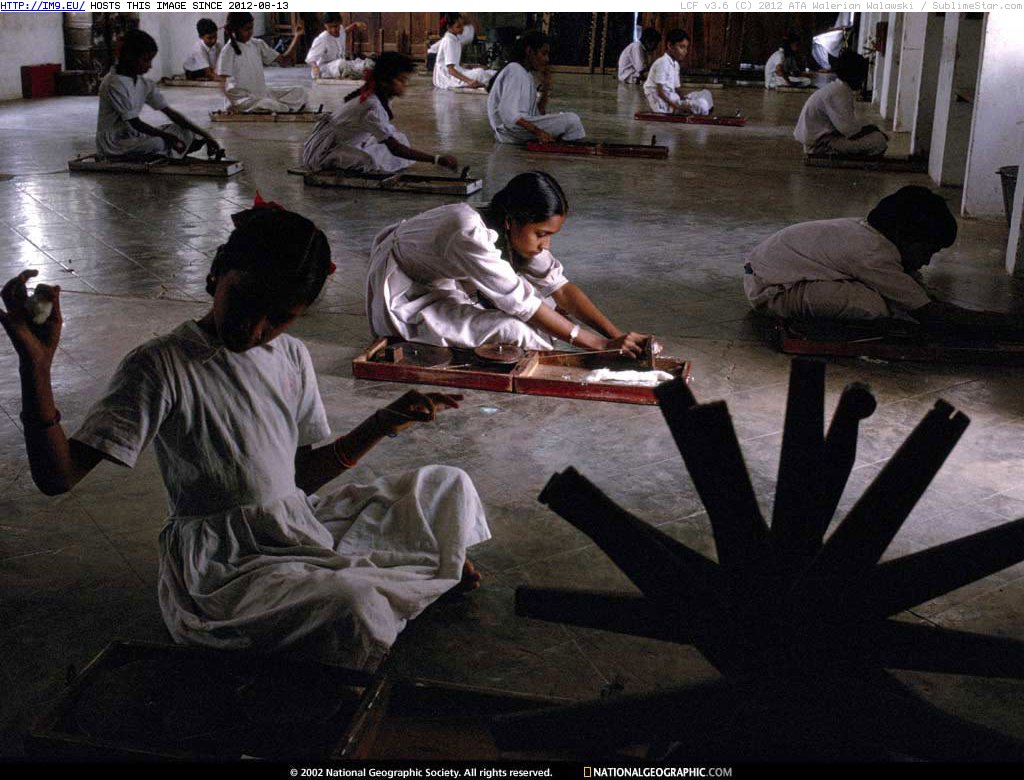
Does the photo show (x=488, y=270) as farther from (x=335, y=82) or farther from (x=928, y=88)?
(x=335, y=82)

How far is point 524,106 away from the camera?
42.1 feet

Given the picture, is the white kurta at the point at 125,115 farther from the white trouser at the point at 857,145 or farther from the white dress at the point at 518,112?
the white trouser at the point at 857,145

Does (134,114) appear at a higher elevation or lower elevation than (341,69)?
lower

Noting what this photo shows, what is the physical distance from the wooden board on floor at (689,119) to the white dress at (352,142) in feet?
21.3

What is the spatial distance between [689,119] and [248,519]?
47.0 ft

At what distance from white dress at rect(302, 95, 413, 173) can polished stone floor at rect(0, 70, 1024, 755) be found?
1.49 feet

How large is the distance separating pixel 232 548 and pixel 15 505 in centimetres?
159

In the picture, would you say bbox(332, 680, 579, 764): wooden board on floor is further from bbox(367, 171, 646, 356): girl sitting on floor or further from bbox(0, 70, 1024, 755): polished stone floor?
bbox(367, 171, 646, 356): girl sitting on floor

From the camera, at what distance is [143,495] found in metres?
4.04

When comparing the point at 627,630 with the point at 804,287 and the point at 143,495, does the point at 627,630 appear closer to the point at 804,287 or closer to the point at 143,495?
the point at 143,495

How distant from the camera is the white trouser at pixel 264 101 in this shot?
15.1m

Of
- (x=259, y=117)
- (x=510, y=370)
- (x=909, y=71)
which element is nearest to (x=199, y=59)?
(x=259, y=117)

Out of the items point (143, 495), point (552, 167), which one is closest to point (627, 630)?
point (143, 495)

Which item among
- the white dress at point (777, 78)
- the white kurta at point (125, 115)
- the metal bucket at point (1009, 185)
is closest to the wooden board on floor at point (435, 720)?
the metal bucket at point (1009, 185)
